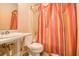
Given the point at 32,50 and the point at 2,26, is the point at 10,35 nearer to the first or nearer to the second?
the point at 2,26

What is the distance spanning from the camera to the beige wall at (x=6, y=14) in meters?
1.59

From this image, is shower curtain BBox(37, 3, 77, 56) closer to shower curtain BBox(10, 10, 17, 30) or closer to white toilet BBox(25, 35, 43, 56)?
white toilet BBox(25, 35, 43, 56)

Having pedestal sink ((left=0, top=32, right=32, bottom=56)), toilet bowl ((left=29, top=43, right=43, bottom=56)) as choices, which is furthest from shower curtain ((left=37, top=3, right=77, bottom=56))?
pedestal sink ((left=0, top=32, right=32, bottom=56))

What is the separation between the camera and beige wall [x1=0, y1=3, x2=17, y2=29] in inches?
62.5

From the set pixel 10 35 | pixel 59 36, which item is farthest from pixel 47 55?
pixel 10 35

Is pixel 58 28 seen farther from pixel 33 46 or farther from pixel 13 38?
pixel 13 38

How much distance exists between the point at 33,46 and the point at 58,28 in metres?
0.25

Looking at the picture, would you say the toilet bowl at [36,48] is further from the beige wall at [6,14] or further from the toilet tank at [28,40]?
the beige wall at [6,14]

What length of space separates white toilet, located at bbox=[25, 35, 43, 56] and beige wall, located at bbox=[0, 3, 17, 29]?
0.19 meters

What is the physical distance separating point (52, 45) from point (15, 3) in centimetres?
46

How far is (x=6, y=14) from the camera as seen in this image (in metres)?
1.59

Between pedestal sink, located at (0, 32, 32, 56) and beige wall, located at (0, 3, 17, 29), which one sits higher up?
beige wall, located at (0, 3, 17, 29)

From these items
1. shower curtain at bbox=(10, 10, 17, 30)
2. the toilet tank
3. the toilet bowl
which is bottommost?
the toilet bowl

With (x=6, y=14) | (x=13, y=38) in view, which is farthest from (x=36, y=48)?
(x=6, y=14)
